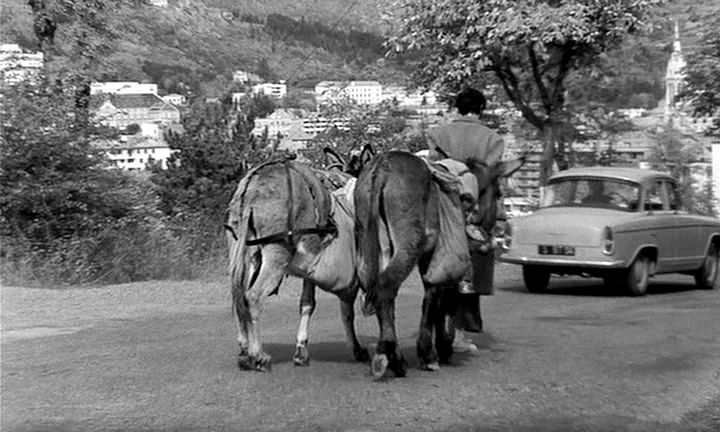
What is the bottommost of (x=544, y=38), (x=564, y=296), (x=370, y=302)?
(x=564, y=296)

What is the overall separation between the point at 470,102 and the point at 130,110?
55.3 ft

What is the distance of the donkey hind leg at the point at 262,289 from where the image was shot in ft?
30.3

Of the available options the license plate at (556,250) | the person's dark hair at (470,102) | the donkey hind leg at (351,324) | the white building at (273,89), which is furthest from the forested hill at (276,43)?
the donkey hind leg at (351,324)

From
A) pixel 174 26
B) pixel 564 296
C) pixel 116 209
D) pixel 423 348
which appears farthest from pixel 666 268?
pixel 174 26

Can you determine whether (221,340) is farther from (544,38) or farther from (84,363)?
(544,38)

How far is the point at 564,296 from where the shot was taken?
17609 mm

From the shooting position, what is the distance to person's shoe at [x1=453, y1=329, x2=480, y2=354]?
1071 centimetres

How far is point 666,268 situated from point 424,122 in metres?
9.68

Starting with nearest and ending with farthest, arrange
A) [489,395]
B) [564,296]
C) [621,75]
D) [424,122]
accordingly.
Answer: [489,395]
[564,296]
[424,122]
[621,75]

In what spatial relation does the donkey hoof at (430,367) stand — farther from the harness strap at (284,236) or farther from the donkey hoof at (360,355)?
the harness strap at (284,236)

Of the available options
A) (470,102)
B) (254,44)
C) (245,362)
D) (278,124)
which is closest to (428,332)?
(245,362)

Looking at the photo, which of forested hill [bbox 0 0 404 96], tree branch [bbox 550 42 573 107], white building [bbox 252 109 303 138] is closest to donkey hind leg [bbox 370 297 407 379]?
tree branch [bbox 550 42 573 107]

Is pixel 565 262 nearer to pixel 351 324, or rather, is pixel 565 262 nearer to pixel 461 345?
pixel 461 345

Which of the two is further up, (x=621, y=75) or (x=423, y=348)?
(x=621, y=75)
